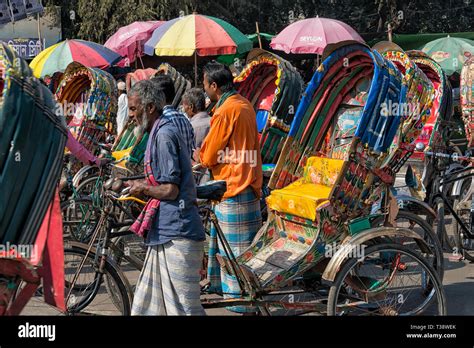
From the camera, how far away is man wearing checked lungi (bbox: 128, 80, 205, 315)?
4.19 metres

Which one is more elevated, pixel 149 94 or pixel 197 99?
pixel 149 94

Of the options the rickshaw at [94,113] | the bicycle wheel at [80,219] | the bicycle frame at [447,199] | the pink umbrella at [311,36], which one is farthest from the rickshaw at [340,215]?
the pink umbrella at [311,36]

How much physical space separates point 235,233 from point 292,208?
52 centimetres

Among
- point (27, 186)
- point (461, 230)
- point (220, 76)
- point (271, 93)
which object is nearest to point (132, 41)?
point (271, 93)

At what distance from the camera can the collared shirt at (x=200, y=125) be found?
22.1ft

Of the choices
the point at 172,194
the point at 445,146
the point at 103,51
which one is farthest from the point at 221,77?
the point at 103,51

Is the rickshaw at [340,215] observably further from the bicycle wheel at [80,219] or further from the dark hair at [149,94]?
the bicycle wheel at [80,219]

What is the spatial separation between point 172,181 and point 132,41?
1047cm

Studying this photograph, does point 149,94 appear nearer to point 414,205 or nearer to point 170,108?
point 170,108

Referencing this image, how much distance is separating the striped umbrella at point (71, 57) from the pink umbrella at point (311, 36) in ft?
10.2

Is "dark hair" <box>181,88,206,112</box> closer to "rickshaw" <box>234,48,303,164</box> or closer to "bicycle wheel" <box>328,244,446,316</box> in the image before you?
"rickshaw" <box>234,48,303,164</box>

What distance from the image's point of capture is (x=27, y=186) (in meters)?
3.03

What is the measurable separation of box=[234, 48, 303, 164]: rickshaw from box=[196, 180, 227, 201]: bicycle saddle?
2814 mm

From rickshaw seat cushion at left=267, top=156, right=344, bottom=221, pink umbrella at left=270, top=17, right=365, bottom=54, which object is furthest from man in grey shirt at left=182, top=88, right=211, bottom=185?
pink umbrella at left=270, top=17, right=365, bottom=54
